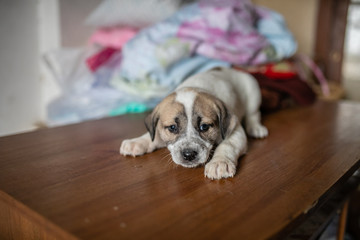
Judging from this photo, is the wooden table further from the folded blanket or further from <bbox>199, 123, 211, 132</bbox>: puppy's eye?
the folded blanket

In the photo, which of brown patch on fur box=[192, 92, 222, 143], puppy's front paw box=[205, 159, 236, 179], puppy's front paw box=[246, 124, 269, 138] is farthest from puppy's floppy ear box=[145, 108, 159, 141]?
puppy's front paw box=[246, 124, 269, 138]

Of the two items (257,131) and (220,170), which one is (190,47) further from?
(220,170)

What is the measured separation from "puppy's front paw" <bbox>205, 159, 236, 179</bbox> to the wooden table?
18mm

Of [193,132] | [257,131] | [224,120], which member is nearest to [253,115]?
[257,131]

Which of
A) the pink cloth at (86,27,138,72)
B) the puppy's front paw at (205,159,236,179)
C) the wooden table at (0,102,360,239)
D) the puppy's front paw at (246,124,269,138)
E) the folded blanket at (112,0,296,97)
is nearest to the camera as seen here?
the wooden table at (0,102,360,239)

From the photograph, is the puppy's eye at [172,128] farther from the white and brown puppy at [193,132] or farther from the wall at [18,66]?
the wall at [18,66]

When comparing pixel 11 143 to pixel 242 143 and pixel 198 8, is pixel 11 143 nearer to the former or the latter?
pixel 242 143

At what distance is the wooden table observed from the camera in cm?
60

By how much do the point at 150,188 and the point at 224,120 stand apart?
396 mm

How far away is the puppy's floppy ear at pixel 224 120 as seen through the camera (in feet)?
3.45

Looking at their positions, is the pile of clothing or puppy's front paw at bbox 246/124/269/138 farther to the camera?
the pile of clothing

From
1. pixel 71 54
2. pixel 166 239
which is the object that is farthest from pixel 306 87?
pixel 166 239

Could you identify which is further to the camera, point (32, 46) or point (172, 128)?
point (32, 46)

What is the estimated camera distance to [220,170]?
84 centimetres
